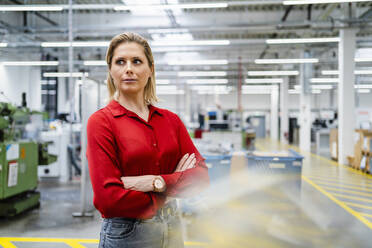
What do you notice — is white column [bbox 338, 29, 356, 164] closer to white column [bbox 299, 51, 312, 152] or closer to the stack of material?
the stack of material

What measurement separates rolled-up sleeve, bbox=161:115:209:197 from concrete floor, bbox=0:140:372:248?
2.25 metres

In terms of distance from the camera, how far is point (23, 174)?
179 inches

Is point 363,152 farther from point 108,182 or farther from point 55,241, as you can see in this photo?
point 108,182

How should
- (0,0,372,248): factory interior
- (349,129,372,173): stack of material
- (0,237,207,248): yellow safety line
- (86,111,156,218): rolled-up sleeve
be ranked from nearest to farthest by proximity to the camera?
(86,111,156,218): rolled-up sleeve < (0,237,207,248): yellow safety line < (0,0,372,248): factory interior < (349,129,372,173): stack of material

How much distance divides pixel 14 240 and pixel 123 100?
10.5ft

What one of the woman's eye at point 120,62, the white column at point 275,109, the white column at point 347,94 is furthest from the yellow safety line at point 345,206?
the white column at point 275,109

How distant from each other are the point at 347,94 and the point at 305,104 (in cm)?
442

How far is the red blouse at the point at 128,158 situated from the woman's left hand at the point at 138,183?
22 mm

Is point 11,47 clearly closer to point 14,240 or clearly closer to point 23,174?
point 23,174

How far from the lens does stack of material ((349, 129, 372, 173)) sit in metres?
7.56

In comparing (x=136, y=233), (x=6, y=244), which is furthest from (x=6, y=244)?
(x=136, y=233)

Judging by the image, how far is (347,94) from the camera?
8867 mm

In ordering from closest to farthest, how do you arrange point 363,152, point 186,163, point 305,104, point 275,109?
point 186,163 → point 363,152 → point 305,104 → point 275,109

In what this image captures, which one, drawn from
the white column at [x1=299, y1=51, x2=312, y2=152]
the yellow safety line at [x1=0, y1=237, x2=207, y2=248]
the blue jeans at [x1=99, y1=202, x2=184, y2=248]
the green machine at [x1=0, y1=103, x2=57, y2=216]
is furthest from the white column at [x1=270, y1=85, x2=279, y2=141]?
the blue jeans at [x1=99, y1=202, x2=184, y2=248]
